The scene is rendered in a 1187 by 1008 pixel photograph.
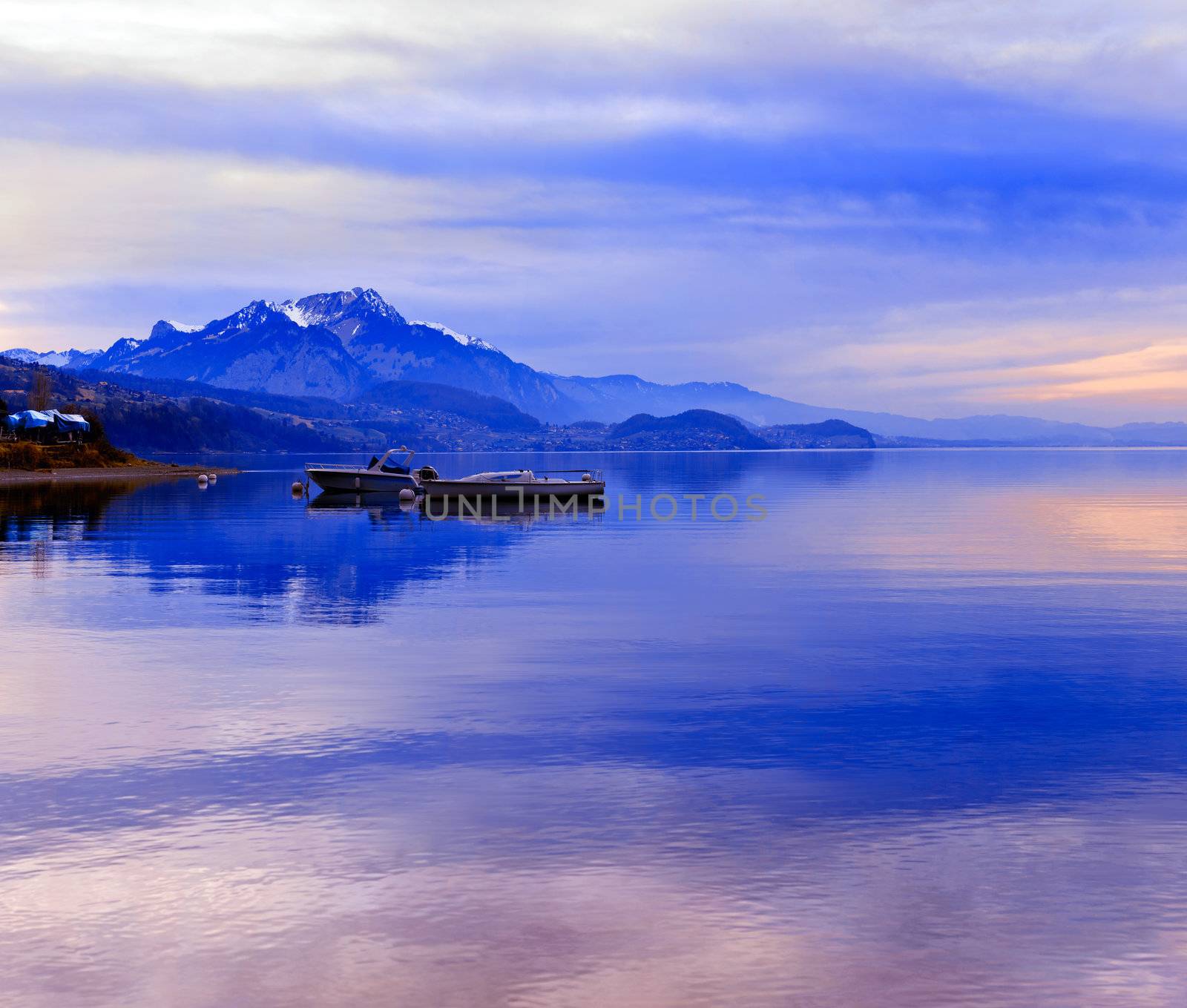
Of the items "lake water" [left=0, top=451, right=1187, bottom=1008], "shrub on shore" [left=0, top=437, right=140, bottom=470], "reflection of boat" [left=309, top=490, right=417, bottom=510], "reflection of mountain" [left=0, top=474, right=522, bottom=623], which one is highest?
"shrub on shore" [left=0, top=437, right=140, bottom=470]

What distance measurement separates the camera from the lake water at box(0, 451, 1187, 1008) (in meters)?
A: 12.1

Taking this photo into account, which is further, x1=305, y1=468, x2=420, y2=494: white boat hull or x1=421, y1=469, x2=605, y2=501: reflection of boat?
x1=305, y1=468, x2=420, y2=494: white boat hull

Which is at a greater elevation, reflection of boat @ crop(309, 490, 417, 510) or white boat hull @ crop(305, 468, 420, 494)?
white boat hull @ crop(305, 468, 420, 494)

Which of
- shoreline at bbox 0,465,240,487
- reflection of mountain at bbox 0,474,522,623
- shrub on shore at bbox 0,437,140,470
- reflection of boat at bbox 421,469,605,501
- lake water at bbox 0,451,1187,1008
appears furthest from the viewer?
shrub on shore at bbox 0,437,140,470

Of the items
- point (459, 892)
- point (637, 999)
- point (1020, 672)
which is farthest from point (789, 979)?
point (1020, 672)

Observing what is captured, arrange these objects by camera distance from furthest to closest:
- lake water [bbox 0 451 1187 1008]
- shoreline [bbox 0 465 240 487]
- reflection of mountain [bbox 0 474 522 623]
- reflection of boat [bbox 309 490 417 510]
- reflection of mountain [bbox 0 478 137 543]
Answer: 1. shoreline [bbox 0 465 240 487]
2. reflection of boat [bbox 309 490 417 510]
3. reflection of mountain [bbox 0 478 137 543]
4. reflection of mountain [bbox 0 474 522 623]
5. lake water [bbox 0 451 1187 1008]

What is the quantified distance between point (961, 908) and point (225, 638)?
2496 cm

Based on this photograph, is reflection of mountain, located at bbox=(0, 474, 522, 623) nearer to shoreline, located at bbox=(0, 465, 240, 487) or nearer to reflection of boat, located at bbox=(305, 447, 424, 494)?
reflection of boat, located at bbox=(305, 447, 424, 494)

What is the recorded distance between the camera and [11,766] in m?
19.8

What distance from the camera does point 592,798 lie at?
18.0 meters

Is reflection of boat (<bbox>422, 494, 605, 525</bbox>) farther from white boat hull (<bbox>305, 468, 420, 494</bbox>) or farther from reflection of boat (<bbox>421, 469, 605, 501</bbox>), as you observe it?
white boat hull (<bbox>305, 468, 420, 494</bbox>)

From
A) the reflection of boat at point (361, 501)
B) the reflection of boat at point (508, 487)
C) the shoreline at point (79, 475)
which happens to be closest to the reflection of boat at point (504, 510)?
the reflection of boat at point (508, 487)

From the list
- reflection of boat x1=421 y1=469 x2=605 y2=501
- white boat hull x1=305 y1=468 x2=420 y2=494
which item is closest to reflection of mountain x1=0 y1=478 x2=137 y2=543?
white boat hull x1=305 y1=468 x2=420 y2=494

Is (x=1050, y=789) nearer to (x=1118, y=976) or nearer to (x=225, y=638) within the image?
(x=1118, y=976)
